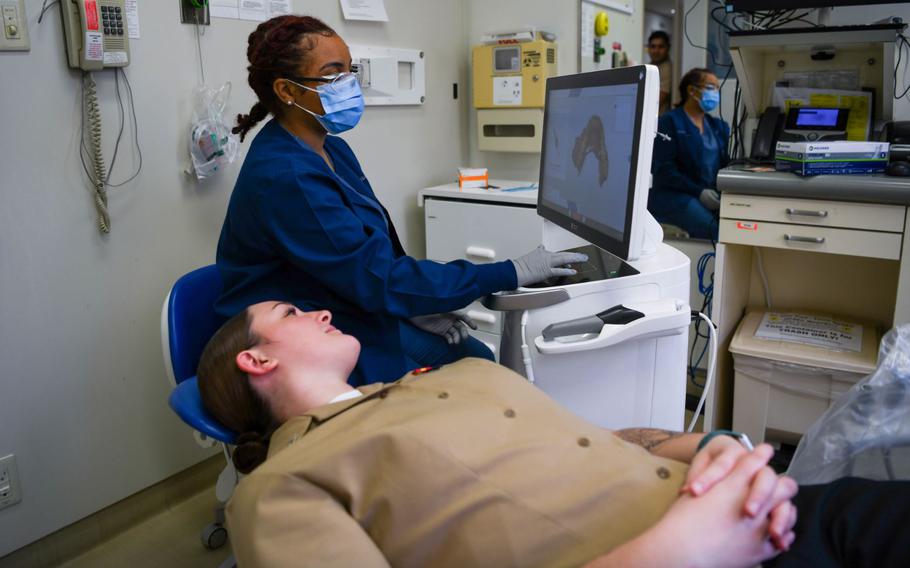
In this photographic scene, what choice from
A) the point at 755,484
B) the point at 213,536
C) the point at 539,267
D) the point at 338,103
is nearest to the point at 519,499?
the point at 755,484

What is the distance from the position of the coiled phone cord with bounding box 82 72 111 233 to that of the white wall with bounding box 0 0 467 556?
3cm

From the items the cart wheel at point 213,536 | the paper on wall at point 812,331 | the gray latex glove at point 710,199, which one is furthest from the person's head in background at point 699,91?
the cart wheel at point 213,536

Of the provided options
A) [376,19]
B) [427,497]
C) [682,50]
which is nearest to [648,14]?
[682,50]

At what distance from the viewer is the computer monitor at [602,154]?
4.33 ft

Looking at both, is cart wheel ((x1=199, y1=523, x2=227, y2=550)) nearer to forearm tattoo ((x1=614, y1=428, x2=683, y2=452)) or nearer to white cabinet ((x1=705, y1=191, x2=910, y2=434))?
forearm tattoo ((x1=614, y1=428, x2=683, y2=452))

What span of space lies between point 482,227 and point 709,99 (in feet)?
2.83

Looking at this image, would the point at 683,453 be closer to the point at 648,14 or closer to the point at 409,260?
the point at 409,260

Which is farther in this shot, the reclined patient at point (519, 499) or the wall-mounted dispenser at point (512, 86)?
the wall-mounted dispenser at point (512, 86)

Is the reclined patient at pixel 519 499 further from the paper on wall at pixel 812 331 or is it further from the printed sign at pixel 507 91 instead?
the printed sign at pixel 507 91

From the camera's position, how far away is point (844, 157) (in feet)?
6.34

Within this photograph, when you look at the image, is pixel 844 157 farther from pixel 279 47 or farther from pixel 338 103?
pixel 279 47

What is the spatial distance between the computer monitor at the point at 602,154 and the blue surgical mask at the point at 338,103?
1.54 ft

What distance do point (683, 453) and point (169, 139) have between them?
166cm

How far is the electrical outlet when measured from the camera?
1822mm
